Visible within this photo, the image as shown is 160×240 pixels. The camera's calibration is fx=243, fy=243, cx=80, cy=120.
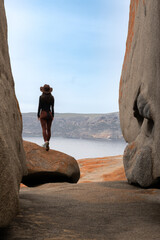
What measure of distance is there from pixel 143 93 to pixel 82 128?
3708 centimetres

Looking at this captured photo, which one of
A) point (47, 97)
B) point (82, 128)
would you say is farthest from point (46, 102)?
point (82, 128)

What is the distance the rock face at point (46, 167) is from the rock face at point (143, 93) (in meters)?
1.67

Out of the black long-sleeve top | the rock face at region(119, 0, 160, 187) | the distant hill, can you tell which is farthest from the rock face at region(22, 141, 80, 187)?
the distant hill

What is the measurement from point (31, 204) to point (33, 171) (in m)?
2.92

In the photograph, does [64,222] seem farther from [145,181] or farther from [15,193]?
[145,181]

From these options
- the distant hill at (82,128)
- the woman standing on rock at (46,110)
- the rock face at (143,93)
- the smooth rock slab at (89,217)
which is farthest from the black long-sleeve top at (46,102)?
the distant hill at (82,128)

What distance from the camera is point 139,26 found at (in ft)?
15.2

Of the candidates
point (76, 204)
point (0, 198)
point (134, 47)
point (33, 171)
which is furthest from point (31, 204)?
point (134, 47)

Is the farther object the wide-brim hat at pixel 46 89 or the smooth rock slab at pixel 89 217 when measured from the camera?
the wide-brim hat at pixel 46 89

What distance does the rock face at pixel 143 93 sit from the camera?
348 centimetres

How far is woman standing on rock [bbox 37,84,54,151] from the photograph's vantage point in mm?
6293

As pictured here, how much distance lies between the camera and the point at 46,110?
6363 millimetres

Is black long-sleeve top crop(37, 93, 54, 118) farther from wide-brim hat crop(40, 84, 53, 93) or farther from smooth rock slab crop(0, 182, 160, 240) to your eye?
smooth rock slab crop(0, 182, 160, 240)

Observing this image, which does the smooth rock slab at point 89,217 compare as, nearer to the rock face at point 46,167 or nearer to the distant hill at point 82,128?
the rock face at point 46,167
